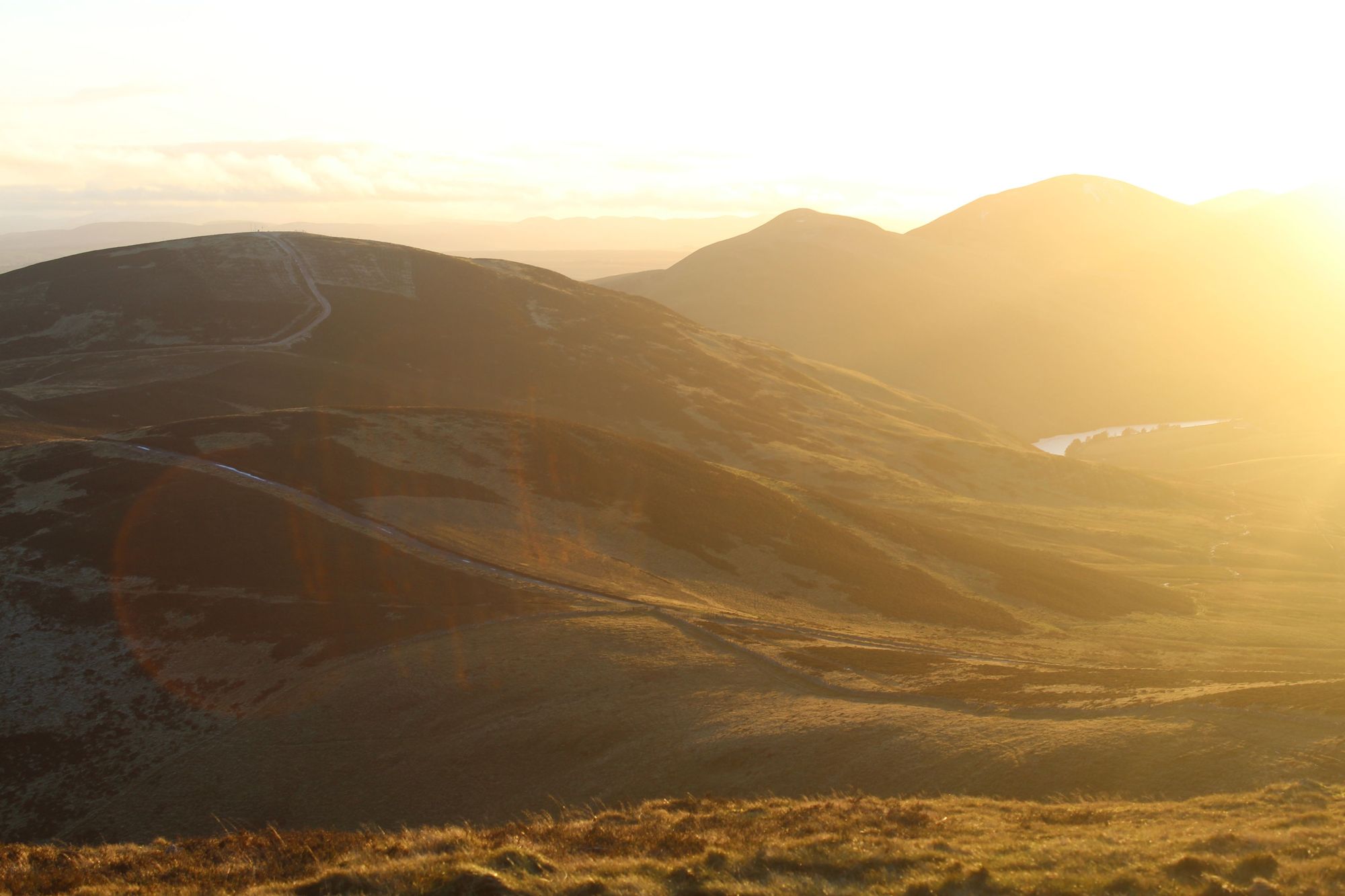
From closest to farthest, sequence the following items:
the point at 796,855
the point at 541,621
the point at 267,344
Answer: the point at 796,855
the point at 541,621
the point at 267,344

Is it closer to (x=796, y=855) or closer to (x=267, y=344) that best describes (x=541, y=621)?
(x=796, y=855)

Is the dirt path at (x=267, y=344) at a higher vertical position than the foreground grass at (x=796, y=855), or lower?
higher

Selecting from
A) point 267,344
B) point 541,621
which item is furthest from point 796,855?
point 267,344

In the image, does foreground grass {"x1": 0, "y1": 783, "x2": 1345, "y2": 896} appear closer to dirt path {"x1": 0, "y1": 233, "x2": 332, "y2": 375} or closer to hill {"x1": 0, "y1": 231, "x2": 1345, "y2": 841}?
hill {"x1": 0, "y1": 231, "x2": 1345, "y2": 841}

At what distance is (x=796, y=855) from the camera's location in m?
20.4

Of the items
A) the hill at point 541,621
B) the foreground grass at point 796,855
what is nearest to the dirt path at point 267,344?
the hill at point 541,621

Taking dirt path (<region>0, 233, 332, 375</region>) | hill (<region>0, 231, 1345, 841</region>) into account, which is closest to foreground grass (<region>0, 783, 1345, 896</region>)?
hill (<region>0, 231, 1345, 841</region>)

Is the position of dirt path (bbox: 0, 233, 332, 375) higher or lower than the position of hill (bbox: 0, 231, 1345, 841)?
higher

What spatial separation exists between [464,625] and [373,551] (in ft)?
32.0

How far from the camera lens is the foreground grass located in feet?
60.2

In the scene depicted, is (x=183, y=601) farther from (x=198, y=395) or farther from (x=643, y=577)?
(x=198, y=395)

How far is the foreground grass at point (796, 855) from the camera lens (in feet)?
60.2

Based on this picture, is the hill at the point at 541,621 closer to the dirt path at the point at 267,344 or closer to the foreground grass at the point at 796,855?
the dirt path at the point at 267,344

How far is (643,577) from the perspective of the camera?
2292 inches
